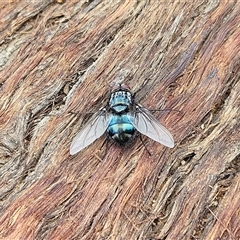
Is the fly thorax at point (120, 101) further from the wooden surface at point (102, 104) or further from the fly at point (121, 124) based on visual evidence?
the wooden surface at point (102, 104)

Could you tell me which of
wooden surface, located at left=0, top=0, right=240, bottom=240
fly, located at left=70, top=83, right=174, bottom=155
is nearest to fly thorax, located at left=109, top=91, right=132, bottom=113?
fly, located at left=70, top=83, right=174, bottom=155

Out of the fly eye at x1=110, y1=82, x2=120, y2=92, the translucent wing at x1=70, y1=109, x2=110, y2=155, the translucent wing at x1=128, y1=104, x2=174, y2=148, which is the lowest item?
the translucent wing at x1=128, y1=104, x2=174, y2=148

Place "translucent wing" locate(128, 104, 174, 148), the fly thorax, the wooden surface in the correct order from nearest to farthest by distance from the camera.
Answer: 1. the wooden surface
2. "translucent wing" locate(128, 104, 174, 148)
3. the fly thorax

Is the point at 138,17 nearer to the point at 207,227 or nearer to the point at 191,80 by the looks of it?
the point at 191,80

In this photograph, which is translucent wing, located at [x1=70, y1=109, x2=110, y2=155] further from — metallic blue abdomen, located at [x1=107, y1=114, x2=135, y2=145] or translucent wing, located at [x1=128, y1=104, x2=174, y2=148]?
translucent wing, located at [x1=128, y1=104, x2=174, y2=148]

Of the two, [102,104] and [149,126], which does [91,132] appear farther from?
[149,126]

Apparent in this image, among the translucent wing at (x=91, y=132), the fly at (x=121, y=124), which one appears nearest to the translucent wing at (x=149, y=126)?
the fly at (x=121, y=124)

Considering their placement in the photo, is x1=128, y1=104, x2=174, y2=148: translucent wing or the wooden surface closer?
the wooden surface
